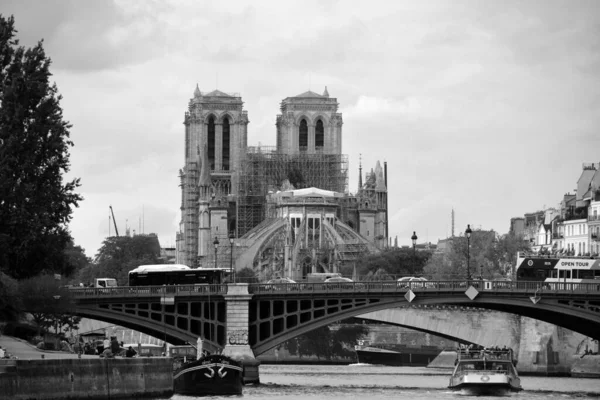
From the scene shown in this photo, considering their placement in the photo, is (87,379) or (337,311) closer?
(87,379)

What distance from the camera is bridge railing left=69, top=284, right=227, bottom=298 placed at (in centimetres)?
9669

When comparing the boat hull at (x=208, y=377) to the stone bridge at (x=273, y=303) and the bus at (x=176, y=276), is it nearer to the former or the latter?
the stone bridge at (x=273, y=303)

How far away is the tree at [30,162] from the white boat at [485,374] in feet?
64.9

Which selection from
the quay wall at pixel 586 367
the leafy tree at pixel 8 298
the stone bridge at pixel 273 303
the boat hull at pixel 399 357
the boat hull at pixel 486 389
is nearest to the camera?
the leafy tree at pixel 8 298

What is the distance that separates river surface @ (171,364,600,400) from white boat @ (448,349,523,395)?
0.64 metres

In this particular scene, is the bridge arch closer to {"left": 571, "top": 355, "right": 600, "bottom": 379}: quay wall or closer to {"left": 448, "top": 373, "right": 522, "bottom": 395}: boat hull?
{"left": 448, "top": 373, "right": 522, "bottom": 395}: boat hull

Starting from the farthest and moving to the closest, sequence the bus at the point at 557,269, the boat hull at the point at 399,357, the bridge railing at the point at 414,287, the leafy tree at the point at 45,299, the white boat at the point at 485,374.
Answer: the boat hull at the point at 399,357 → the bus at the point at 557,269 → the bridge railing at the point at 414,287 → the white boat at the point at 485,374 → the leafy tree at the point at 45,299

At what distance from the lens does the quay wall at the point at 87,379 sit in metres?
63.9

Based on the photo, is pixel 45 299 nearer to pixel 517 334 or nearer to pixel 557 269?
pixel 557 269

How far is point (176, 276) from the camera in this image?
10712cm

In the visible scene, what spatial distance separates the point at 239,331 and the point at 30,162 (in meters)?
18.1

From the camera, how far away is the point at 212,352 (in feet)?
323

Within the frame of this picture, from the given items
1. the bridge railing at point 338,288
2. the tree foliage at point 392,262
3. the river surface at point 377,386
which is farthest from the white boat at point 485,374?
the tree foliage at point 392,262

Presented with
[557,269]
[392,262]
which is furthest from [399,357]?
[392,262]
